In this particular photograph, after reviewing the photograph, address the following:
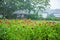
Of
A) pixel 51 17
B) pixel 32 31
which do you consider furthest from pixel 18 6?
pixel 32 31

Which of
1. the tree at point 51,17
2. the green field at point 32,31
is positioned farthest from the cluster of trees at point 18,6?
the green field at point 32,31

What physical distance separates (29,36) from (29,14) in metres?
0.87

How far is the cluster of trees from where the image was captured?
3.84 metres

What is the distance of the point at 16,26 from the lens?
3180mm

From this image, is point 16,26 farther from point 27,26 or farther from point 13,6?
point 13,6

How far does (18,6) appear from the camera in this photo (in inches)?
152

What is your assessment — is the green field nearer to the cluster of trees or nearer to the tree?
the tree

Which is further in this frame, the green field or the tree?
the tree

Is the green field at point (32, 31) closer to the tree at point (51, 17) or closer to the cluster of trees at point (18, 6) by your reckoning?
the tree at point (51, 17)

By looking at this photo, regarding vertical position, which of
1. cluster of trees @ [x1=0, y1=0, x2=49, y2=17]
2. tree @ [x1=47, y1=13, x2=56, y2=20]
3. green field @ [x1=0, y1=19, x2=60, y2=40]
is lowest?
green field @ [x1=0, y1=19, x2=60, y2=40]

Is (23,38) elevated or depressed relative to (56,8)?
depressed

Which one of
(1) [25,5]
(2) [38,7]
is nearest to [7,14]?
(1) [25,5]

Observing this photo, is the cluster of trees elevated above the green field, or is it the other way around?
the cluster of trees

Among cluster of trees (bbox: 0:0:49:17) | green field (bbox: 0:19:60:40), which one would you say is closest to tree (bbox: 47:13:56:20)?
cluster of trees (bbox: 0:0:49:17)
